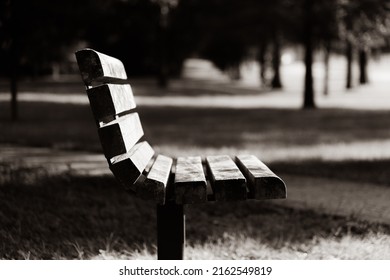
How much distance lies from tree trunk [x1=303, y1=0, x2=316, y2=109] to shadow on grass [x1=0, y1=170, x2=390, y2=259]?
15.7 meters

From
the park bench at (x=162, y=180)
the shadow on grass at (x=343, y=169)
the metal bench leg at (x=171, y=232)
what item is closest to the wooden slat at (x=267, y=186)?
the park bench at (x=162, y=180)

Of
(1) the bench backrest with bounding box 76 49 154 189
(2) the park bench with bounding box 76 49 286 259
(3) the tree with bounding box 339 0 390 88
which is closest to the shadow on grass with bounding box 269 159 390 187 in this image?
(2) the park bench with bounding box 76 49 286 259

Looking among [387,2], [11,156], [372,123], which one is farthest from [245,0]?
[11,156]

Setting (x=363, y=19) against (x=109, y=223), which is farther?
(x=363, y=19)

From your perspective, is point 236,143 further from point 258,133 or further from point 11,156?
point 11,156

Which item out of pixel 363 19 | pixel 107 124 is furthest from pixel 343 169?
pixel 363 19

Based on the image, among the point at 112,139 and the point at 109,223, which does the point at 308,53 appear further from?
the point at 112,139

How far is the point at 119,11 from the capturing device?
3675 centimetres

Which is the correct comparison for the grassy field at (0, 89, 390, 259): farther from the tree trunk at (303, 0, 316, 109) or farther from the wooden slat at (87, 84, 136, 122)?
the tree trunk at (303, 0, 316, 109)

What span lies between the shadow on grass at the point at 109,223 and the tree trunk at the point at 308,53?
51.5ft

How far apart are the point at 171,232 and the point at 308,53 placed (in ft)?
59.3

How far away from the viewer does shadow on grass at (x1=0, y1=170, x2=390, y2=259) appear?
4.08 m

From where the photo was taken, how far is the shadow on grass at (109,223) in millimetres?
4078

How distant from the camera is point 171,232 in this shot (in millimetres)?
3160
